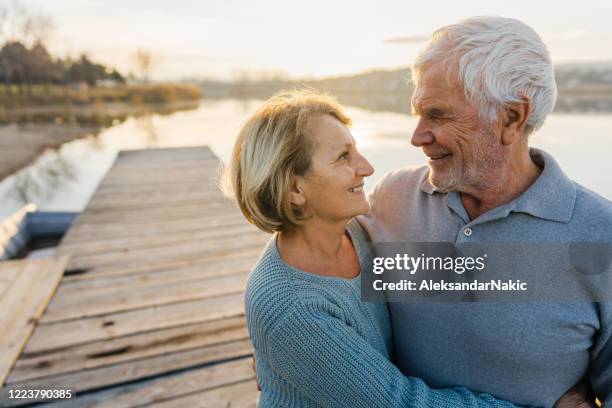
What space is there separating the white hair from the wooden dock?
158cm

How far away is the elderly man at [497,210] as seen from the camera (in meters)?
1.25

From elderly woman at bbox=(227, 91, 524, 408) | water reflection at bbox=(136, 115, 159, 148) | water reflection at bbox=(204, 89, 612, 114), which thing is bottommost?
water reflection at bbox=(204, 89, 612, 114)

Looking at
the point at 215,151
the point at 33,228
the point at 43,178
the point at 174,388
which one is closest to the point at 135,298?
the point at 174,388

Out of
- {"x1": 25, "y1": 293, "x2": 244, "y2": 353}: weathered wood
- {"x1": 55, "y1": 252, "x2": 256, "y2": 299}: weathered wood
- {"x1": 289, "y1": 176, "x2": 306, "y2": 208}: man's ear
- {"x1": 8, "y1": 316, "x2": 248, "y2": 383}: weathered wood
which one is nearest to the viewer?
{"x1": 289, "y1": 176, "x2": 306, "y2": 208}: man's ear

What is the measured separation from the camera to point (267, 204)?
1.35m

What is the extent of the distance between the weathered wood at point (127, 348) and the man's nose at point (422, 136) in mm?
1491

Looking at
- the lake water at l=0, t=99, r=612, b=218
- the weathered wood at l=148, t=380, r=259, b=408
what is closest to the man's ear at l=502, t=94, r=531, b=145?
the weathered wood at l=148, t=380, r=259, b=408

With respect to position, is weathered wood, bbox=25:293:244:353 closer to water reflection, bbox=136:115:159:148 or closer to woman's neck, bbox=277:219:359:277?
woman's neck, bbox=277:219:359:277

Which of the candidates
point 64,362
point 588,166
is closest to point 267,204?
point 64,362

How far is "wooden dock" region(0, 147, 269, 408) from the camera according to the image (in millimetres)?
1976

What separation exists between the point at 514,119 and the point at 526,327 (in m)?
0.65

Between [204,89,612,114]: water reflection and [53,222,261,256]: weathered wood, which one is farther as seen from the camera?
[204,89,612,114]: water reflection

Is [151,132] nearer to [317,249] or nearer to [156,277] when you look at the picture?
[156,277]

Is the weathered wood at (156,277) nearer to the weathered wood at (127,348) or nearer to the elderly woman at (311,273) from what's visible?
the weathered wood at (127,348)
